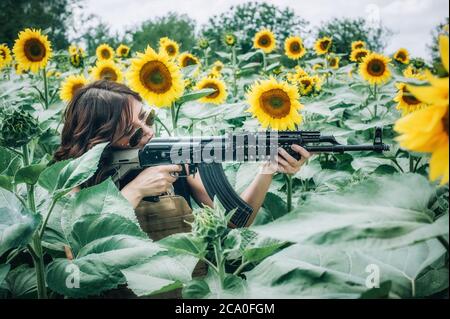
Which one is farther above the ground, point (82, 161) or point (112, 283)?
point (82, 161)

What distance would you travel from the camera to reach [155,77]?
1.37 metres

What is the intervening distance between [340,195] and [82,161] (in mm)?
430

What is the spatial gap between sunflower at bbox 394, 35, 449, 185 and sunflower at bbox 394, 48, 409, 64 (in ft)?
7.87

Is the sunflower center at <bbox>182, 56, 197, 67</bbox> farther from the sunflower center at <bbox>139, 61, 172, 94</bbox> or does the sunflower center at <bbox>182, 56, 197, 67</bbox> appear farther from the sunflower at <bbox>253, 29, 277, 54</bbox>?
the sunflower center at <bbox>139, 61, 172, 94</bbox>

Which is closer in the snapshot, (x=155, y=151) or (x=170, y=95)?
(x=155, y=151)

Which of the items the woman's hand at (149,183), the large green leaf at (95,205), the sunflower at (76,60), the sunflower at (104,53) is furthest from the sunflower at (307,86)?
the sunflower at (104,53)

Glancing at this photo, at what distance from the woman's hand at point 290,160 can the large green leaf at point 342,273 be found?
0.47 meters

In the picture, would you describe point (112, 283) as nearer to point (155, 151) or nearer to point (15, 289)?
point (15, 289)

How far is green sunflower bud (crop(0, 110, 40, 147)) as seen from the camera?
2.97ft

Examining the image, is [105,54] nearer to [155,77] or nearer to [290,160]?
[155,77]

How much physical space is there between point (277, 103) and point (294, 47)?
1673 mm

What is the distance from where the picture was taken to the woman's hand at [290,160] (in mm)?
1040

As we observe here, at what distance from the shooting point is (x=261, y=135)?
1054mm
